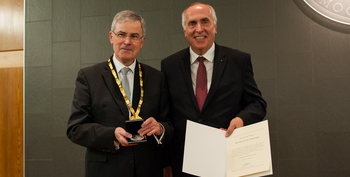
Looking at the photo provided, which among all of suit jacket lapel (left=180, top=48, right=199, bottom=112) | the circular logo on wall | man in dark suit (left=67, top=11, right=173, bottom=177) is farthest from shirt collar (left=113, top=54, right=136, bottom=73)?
the circular logo on wall

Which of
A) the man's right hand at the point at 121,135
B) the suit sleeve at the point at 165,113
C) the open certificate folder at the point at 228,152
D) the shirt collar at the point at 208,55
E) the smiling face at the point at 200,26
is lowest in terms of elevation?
the open certificate folder at the point at 228,152

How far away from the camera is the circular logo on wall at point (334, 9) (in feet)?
8.55

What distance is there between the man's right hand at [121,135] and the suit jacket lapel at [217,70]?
610mm

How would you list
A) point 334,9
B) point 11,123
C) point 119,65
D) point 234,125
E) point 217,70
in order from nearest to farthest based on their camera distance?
point 234,125 < point 119,65 < point 217,70 < point 334,9 < point 11,123

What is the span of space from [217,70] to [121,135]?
855 millimetres

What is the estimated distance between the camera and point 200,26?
6.46ft

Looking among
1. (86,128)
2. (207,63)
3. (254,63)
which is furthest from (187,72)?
(254,63)

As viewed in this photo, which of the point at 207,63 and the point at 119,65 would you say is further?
the point at 207,63

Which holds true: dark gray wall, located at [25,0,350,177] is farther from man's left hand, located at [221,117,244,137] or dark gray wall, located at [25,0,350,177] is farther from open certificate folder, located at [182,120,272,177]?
open certificate folder, located at [182,120,272,177]

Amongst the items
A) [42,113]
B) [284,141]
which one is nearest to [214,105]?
[284,141]

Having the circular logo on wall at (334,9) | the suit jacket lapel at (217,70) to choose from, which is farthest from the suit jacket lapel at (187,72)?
the circular logo on wall at (334,9)

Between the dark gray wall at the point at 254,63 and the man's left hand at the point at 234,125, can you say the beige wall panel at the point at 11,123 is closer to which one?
the dark gray wall at the point at 254,63

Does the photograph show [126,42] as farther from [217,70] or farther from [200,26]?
[217,70]

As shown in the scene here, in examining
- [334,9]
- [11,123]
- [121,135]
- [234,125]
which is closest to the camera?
[121,135]
